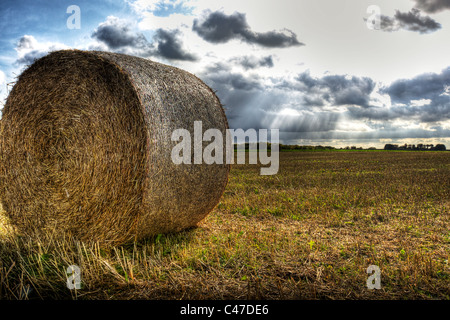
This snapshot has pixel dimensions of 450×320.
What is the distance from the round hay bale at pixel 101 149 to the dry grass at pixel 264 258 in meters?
0.44

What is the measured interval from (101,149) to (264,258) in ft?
9.07

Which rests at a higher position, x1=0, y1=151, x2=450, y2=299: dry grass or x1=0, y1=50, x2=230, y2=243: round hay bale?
x1=0, y1=50, x2=230, y2=243: round hay bale

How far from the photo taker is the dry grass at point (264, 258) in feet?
12.5

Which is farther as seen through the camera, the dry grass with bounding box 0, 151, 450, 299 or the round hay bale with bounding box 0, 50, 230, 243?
the round hay bale with bounding box 0, 50, 230, 243

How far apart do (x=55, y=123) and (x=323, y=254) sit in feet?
14.8

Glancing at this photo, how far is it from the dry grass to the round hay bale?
17.5 inches

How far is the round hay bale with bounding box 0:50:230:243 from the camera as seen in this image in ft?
15.9

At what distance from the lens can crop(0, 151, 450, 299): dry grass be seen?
382 cm

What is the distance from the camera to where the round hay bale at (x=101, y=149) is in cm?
484

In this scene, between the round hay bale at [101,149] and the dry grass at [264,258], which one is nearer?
the dry grass at [264,258]

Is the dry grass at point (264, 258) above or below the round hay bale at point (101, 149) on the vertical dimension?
below

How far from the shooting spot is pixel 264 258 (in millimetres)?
4746
